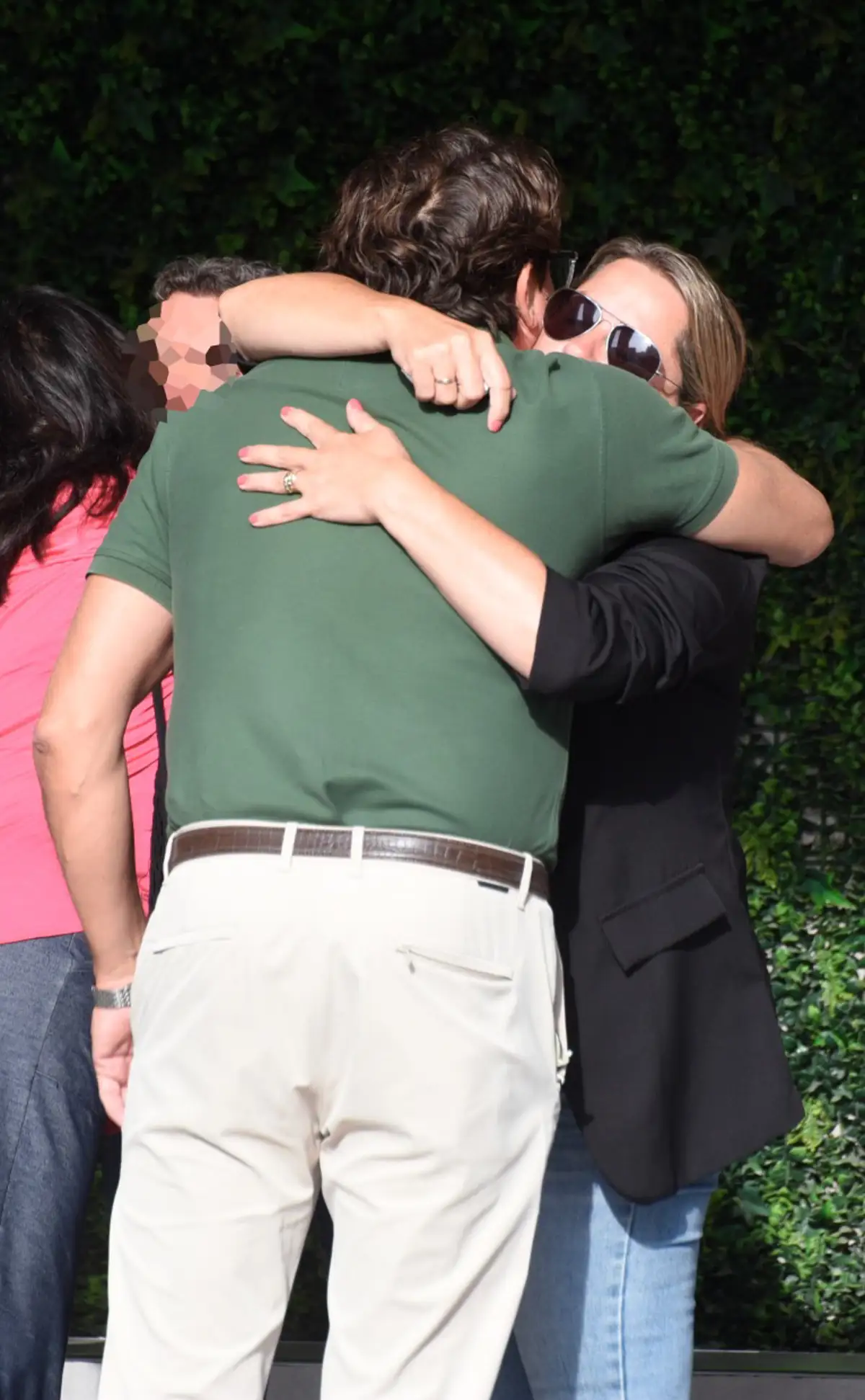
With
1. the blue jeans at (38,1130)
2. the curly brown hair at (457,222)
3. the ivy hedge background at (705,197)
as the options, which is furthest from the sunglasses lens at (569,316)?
the ivy hedge background at (705,197)

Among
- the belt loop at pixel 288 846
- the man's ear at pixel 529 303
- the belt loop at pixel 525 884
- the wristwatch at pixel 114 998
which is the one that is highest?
the man's ear at pixel 529 303

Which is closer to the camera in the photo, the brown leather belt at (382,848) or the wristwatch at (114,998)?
the brown leather belt at (382,848)

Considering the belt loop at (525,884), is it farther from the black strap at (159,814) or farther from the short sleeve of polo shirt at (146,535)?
the black strap at (159,814)

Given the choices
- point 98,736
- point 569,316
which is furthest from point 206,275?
point 98,736

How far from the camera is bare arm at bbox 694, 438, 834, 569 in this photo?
1804 millimetres

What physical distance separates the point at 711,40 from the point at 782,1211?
2544mm

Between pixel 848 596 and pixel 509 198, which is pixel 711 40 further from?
pixel 509 198

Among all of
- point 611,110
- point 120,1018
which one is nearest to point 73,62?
point 611,110

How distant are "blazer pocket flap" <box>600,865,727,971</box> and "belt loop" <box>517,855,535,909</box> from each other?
0.88 feet

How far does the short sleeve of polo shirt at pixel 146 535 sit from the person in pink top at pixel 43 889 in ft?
1.72

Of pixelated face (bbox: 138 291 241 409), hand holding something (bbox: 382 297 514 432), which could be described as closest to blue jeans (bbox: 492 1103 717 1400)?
hand holding something (bbox: 382 297 514 432)

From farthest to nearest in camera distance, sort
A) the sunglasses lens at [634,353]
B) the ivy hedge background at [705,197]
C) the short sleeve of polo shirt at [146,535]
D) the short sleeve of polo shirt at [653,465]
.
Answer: the ivy hedge background at [705,197]
the sunglasses lens at [634,353]
the short sleeve of polo shirt at [146,535]
the short sleeve of polo shirt at [653,465]

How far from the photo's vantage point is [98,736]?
6.03 feet

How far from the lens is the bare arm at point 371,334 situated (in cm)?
160
